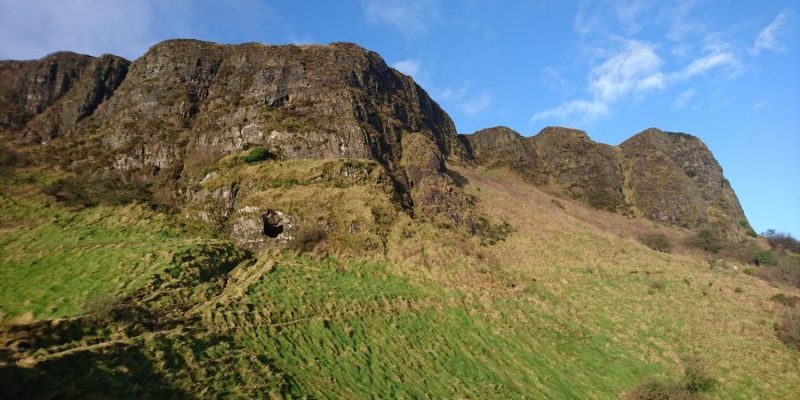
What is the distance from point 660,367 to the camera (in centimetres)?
3055

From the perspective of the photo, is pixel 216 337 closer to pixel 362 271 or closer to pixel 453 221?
pixel 362 271

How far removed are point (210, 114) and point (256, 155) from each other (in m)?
14.6

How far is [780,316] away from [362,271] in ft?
116

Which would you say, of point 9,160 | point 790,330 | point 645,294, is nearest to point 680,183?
point 645,294

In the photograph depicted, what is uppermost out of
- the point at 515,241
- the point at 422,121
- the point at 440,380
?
the point at 422,121

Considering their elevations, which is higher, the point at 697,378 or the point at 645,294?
the point at 645,294

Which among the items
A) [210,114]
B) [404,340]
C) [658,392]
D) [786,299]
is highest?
[210,114]

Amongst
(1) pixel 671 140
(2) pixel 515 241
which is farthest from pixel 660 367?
(1) pixel 671 140

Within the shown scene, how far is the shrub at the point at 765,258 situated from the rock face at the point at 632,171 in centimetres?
1645

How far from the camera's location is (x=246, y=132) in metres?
54.8

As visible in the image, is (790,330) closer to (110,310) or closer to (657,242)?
(657,242)

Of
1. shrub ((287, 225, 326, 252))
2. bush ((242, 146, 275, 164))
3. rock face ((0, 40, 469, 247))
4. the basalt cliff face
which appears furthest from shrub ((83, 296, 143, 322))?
bush ((242, 146, 275, 164))

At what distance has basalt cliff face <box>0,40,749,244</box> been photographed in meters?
47.1

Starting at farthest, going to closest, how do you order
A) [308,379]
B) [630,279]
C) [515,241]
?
1. [515,241]
2. [630,279]
3. [308,379]
